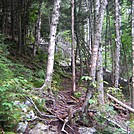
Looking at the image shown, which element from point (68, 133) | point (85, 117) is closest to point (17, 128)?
point (68, 133)

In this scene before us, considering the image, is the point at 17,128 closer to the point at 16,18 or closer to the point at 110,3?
the point at 16,18

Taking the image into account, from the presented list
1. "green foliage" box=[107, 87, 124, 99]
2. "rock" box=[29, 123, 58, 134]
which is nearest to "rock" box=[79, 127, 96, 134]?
"rock" box=[29, 123, 58, 134]

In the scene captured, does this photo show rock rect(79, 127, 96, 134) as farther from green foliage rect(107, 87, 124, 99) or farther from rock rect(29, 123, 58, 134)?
green foliage rect(107, 87, 124, 99)

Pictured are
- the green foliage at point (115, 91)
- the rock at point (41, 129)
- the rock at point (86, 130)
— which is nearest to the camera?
the rock at point (41, 129)

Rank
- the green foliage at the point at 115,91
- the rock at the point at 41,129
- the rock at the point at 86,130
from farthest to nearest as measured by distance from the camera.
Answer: the green foliage at the point at 115,91
the rock at the point at 86,130
the rock at the point at 41,129

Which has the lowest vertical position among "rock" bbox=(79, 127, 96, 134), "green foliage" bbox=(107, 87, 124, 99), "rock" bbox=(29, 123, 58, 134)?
"rock" bbox=(79, 127, 96, 134)

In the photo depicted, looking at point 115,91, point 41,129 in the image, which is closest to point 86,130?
point 41,129

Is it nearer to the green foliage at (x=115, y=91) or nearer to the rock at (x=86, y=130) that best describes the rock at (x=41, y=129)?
the rock at (x=86, y=130)

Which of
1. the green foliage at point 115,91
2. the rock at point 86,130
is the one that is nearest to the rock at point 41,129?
the rock at point 86,130

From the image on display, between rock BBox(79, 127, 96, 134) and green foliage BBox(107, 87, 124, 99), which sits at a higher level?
green foliage BBox(107, 87, 124, 99)

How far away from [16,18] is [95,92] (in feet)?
31.4

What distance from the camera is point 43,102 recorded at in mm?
6488

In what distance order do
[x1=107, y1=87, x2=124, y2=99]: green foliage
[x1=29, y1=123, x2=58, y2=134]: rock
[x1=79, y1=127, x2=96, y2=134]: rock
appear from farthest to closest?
[x1=107, y1=87, x2=124, y2=99]: green foliage < [x1=79, y1=127, x2=96, y2=134]: rock < [x1=29, y1=123, x2=58, y2=134]: rock

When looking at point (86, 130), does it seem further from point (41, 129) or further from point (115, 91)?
point (115, 91)
